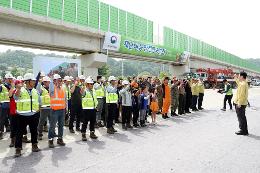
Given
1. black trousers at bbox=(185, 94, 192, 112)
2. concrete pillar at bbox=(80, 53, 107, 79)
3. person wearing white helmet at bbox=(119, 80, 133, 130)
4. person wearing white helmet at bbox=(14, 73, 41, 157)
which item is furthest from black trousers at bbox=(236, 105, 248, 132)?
concrete pillar at bbox=(80, 53, 107, 79)

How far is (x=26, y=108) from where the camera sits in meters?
6.96

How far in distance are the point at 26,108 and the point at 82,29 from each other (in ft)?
49.9

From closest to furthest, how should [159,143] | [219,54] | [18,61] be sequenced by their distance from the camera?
[159,143] → [219,54] → [18,61]

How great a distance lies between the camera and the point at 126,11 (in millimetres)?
27797

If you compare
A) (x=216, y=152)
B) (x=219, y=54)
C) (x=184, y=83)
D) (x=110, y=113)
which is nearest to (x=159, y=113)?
(x=184, y=83)

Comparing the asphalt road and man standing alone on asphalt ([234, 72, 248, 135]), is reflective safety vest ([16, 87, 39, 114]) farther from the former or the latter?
man standing alone on asphalt ([234, 72, 248, 135])

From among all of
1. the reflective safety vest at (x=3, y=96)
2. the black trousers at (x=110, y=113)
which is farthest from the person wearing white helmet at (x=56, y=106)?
the black trousers at (x=110, y=113)

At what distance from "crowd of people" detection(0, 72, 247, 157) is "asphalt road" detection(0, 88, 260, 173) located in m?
0.43

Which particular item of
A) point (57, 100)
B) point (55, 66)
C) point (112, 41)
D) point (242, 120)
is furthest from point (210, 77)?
point (57, 100)

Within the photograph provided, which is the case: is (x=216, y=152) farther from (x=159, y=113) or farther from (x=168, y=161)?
(x=159, y=113)

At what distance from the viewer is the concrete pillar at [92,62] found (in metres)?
23.5

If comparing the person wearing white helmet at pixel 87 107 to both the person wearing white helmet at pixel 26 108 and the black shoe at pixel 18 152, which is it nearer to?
the person wearing white helmet at pixel 26 108

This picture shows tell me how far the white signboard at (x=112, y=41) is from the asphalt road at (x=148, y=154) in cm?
1478

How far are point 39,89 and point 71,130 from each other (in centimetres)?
184
